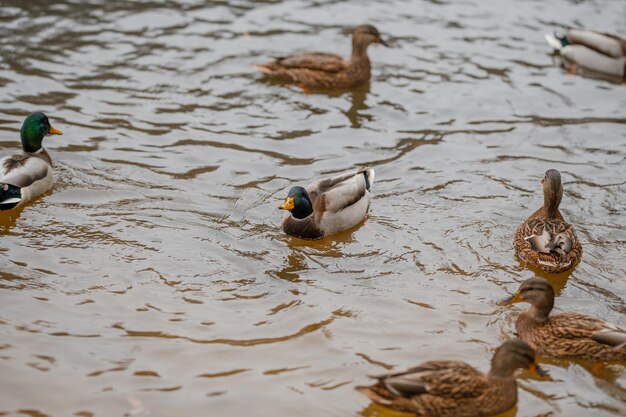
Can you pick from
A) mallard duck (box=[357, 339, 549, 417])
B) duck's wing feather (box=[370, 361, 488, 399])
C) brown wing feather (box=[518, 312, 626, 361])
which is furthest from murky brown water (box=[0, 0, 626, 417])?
duck's wing feather (box=[370, 361, 488, 399])

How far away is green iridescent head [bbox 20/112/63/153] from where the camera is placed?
1027 cm

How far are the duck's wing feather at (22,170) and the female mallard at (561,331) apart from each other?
514 centimetres

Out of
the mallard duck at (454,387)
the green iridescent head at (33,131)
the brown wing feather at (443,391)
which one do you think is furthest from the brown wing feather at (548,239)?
the green iridescent head at (33,131)

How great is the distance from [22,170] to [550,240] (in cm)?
546

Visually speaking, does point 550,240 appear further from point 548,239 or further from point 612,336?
point 612,336

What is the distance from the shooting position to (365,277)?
28.3 ft

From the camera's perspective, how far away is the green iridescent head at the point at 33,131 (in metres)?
10.3

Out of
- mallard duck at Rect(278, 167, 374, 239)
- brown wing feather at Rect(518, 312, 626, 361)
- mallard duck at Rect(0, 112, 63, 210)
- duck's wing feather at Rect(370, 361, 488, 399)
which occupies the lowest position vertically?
brown wing feather at Rect(518, 312, 626, 361)

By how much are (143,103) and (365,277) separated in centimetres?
508

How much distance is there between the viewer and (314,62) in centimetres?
1314

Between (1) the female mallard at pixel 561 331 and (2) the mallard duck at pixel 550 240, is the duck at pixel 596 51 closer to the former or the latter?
(2) the mallard duck at pixel 550 240

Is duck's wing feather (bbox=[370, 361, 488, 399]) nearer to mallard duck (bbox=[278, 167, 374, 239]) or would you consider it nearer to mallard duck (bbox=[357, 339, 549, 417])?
mallard duck (bbox=[357, 339, 549, 417])

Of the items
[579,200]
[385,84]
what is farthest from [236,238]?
[385,84]

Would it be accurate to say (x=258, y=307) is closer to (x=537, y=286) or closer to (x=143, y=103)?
(x=537, y=286)
